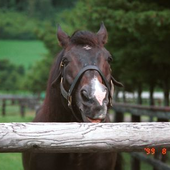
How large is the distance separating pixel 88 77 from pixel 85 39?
0.59 meters

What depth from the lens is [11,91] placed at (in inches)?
2665

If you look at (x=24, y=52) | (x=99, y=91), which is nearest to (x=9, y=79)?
(x=24, y=52)

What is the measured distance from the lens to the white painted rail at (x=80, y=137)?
2316 millimetres

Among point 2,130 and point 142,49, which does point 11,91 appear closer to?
point 142,49

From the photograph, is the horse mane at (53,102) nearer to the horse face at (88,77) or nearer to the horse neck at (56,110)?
the horse neck at (56,110)

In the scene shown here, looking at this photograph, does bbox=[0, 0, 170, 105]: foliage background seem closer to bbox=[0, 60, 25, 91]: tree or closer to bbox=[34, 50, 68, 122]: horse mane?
bbox=[34, 50, 68, 122]: horse mane

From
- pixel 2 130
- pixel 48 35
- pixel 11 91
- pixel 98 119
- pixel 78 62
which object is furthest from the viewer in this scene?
pixel 11 91

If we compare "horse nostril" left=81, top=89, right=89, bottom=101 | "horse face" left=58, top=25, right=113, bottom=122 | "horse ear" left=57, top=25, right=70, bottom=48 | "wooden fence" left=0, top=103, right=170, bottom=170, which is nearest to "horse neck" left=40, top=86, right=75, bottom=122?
"horse face" left=58, top=25, right=113, bottom=122

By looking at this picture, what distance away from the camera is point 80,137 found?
2371 millimetres

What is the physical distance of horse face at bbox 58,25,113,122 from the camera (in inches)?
Answer: 121

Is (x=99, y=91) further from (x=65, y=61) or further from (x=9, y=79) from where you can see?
(x=9, y=79)

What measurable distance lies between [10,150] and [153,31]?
5909 millimetres

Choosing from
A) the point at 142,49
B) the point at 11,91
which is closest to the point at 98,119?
the point at 142,49

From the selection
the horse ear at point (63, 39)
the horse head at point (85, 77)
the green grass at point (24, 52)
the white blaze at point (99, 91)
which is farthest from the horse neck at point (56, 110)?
the green grass at point (24, 52)
